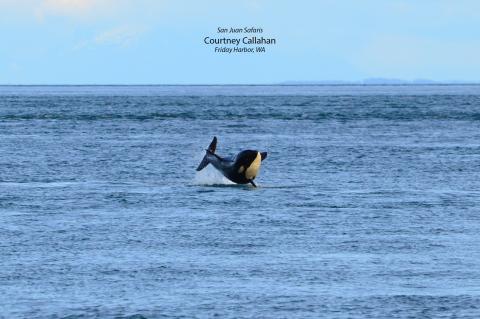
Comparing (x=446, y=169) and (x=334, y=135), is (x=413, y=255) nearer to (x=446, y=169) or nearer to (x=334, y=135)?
(x=446, y=169)

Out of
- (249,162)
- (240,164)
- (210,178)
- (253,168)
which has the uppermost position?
(249,162)

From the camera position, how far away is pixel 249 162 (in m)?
41.7

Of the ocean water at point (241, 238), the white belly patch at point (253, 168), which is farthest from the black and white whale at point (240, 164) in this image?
the ocean water at point (241, 238)

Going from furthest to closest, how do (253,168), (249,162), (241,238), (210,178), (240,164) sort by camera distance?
(210,178), (240,164), (253,168), (249,162), (241,238)

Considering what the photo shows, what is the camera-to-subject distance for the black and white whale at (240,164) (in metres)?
41.4

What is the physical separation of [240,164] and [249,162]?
0.60 metres

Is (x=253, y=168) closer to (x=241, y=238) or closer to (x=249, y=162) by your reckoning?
(x=249, y=162)

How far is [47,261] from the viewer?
2559 cm

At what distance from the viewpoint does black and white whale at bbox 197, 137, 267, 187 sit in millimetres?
41438

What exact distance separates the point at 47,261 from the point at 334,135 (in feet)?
202

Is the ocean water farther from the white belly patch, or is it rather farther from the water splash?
the white belly patch

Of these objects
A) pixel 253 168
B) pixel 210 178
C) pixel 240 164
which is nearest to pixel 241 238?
pixel 253 168

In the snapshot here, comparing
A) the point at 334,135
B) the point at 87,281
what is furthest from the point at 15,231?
the point at 334,135

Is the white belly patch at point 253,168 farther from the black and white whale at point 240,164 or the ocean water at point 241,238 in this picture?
the ocean water at point 241,238
